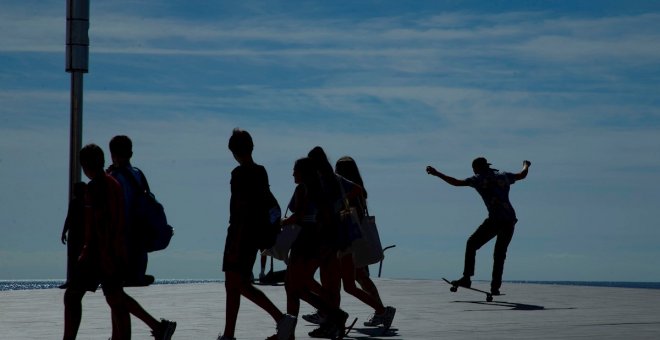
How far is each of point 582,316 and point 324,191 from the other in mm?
4767

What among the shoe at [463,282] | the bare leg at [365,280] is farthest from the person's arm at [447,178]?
the bare leg at [365,280]

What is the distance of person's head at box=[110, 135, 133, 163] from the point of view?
32.2 ft

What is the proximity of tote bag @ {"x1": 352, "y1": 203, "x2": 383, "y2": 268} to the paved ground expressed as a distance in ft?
2.28

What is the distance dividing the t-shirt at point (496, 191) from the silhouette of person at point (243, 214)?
743 cm

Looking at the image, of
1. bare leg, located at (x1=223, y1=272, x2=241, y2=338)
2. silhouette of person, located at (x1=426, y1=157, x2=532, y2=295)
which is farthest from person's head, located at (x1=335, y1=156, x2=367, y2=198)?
silhouette of person, located at (x1=426, y1=157, x2=532, y2=295)

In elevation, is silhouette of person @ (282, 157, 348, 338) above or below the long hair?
below

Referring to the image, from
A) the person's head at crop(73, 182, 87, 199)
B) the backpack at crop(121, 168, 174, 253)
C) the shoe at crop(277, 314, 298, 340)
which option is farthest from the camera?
the shoe at crop(277, 314, 298, 340)

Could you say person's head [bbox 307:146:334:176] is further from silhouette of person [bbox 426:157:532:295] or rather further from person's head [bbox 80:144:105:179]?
silhouette of person [bbox 426:157:532:295]

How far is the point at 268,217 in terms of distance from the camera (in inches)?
390

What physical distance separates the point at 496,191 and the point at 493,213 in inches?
14.8

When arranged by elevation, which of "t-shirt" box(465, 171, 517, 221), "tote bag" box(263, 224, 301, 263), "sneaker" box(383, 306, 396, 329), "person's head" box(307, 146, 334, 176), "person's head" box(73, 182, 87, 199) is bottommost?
"sneaker" box(383, 306, 396, 329)

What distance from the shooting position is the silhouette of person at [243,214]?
983 centimetres

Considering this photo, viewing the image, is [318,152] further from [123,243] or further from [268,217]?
[123,243]

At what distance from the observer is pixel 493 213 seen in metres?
17.3
